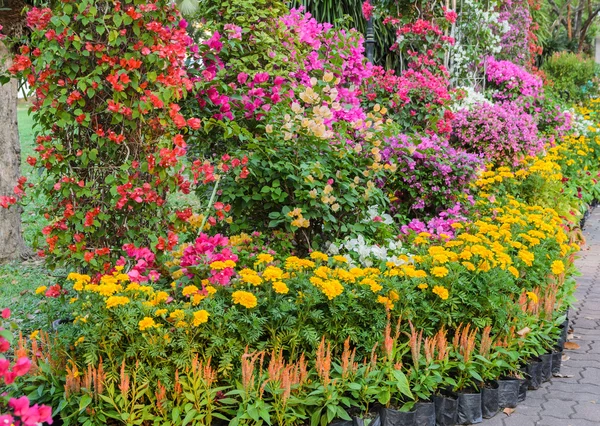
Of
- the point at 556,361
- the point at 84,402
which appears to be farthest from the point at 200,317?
the point at 556,361

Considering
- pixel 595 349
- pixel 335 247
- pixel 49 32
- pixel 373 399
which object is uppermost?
pixel 49 32

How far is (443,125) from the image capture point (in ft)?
21.8

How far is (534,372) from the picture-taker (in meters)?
3.81

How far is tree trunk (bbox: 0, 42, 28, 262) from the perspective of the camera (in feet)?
20.8

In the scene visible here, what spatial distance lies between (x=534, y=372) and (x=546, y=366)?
0.14 m

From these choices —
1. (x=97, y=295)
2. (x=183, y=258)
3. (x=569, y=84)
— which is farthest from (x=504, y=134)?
(x=569, y=84)

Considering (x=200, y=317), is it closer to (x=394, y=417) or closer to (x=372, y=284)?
(x=372, y=284)

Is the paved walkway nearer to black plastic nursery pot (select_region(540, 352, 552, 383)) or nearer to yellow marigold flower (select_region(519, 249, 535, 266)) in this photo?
black plastic nursery pot (select_region(540, 352, 552, 383))

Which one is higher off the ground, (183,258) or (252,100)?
(252,100)

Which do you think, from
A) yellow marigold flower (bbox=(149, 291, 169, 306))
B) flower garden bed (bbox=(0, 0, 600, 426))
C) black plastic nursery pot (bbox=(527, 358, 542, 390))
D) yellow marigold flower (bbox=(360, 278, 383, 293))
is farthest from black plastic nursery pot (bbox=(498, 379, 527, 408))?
yellow marigold flower (bbox=(149, 291, 169, 306))

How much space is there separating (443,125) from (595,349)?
2.89 meters

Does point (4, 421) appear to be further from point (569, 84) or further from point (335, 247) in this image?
point (569, 84)

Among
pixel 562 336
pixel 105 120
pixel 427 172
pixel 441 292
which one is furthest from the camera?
pixel 427 172

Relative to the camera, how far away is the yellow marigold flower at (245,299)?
116 inches
